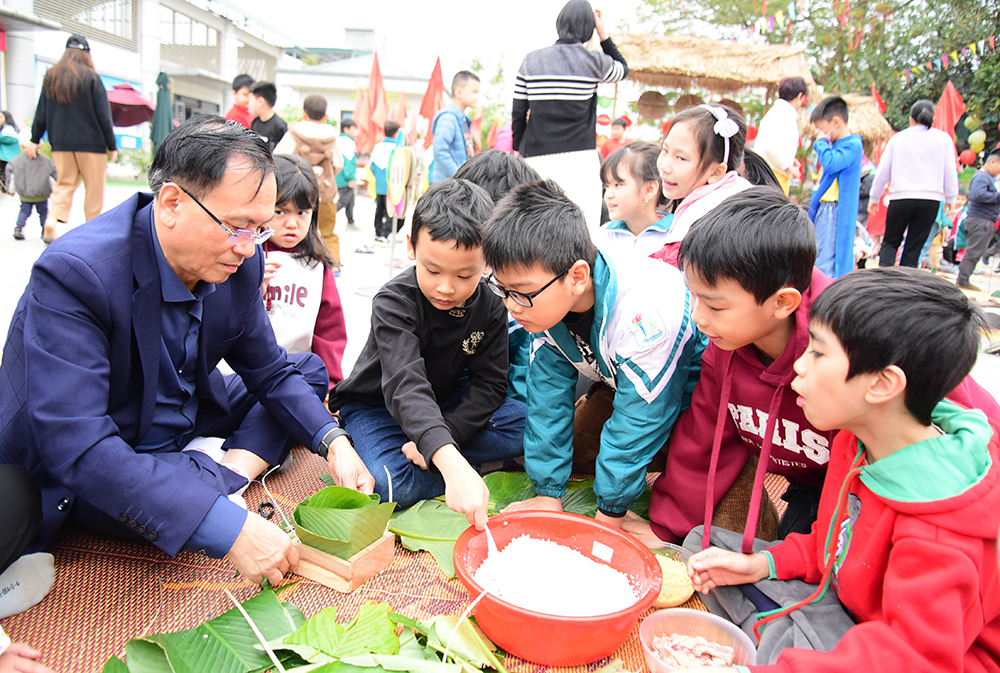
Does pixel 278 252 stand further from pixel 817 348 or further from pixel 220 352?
pixel 817 348

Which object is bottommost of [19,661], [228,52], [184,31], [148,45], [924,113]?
[19,661]

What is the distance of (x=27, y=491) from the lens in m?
1.36

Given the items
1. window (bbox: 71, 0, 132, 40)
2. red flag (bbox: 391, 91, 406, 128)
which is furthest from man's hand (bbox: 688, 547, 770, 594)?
window (bbox: 71, 0, 132, 40)

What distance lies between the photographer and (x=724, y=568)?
1.47 metres

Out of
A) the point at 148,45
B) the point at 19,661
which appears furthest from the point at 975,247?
the point at 148,45

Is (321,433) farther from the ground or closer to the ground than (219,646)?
farther from the ground

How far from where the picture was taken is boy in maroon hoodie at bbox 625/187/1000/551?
4.83 feet

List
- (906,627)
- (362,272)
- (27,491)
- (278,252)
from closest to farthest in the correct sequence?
(906,627), (27,491), (278,252), (362,272)

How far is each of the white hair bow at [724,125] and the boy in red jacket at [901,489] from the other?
1.46 m

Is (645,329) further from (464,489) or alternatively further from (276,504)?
(276,504)

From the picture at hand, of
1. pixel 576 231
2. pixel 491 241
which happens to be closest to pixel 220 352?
pixel 491 241

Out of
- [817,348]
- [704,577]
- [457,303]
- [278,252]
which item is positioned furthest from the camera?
[278,252]

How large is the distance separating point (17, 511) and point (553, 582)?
110cm

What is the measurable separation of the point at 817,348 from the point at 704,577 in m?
0.60
